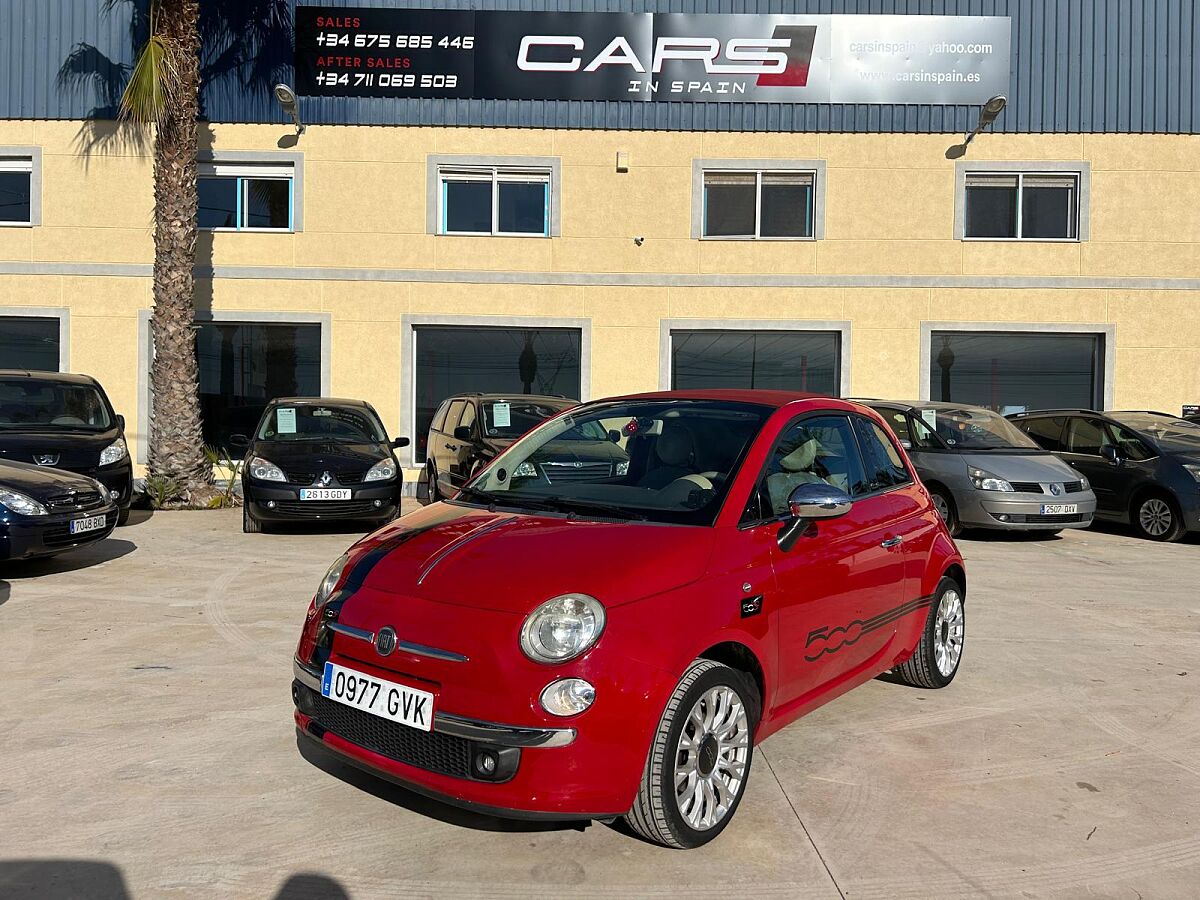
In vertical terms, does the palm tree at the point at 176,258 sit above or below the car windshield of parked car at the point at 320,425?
above

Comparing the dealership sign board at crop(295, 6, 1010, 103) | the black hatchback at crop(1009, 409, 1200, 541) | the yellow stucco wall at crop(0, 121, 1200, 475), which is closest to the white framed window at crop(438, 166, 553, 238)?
the yellow stucco wall at crop(0, 121, 1200, 475)

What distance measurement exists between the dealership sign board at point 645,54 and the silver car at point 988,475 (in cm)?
675

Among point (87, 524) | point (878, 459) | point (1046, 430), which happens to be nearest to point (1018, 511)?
point (1046, 430)

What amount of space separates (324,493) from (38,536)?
2.90m

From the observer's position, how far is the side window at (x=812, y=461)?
3.73m

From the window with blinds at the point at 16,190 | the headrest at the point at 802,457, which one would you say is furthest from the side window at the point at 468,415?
the window with blinds at the point at 16,190

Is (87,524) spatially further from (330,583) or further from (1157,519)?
(1157,519)

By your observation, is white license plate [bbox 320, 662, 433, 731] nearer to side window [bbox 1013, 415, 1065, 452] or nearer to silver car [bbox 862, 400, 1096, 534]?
silver car [bbox 862, 400, 1096, 534]

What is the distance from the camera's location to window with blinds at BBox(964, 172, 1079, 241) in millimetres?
15117

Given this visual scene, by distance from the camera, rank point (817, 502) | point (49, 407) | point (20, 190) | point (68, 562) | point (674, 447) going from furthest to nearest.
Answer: point (20, 190), point (49, 407), point (68, 562), point (674, 447), point (817, 502)

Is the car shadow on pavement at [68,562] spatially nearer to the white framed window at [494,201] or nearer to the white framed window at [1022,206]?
the white framed window at [494,201]

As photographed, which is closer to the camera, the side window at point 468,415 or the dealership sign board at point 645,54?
the side window at point 468,415

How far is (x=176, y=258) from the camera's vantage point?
1260 centimetres

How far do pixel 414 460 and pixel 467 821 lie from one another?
1226 cm
